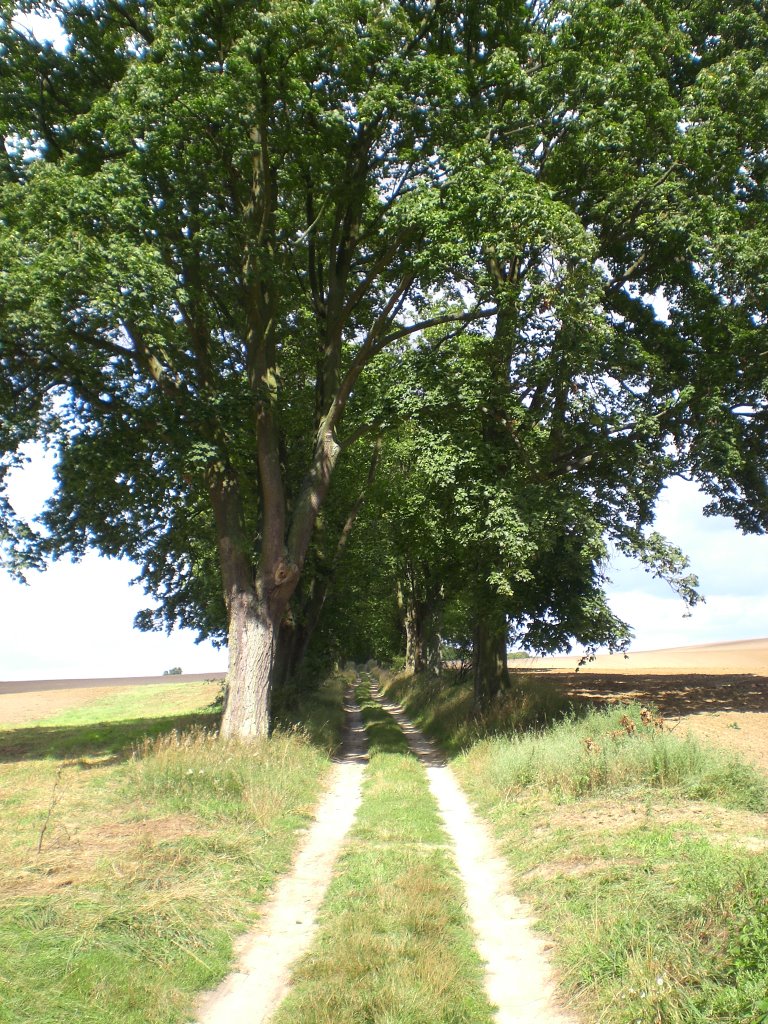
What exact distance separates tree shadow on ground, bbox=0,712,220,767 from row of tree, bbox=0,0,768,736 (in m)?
4.34

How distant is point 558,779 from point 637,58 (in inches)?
526

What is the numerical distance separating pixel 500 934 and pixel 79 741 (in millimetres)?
17210

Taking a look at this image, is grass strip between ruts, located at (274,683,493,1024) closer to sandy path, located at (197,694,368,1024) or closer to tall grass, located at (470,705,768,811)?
sandy path, located at (197,694,368,1024)

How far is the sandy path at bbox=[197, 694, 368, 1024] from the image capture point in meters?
5.24

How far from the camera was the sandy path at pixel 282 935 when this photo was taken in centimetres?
524

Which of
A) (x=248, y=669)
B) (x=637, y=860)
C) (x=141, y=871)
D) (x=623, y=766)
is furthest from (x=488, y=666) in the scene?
(x=141, y=871)

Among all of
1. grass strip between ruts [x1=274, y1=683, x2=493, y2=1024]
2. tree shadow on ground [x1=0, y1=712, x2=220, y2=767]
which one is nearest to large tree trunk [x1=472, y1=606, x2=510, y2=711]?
tree shadow on ground [x1=0, y1=712, x2=220, y2=767]

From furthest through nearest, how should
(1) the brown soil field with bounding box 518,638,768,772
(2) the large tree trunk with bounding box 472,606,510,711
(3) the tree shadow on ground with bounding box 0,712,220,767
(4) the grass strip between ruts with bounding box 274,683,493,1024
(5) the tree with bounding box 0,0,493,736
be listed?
1. (2) the large tree trunk with bounding box 472,606,510,711
2. (3) the tree shadow on ground with bounding box 0,712,220,767
3. (1) the brown soil field with bounding box 518,638,768,772
4. (5) the tree with bounding box 0,0,493,736
5. (4) the grass strip between ruts with bounding box 274,683,493,1024

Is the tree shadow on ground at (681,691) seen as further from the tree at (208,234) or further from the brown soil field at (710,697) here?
the tree at (208,234)

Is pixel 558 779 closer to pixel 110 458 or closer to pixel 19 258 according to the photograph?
pixel 110 458

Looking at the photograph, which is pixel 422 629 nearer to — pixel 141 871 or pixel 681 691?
pixel 681 691

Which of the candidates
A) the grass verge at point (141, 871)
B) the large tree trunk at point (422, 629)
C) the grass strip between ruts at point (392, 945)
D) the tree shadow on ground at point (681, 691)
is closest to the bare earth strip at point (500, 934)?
the grass strip between ruts at point (392, 945)

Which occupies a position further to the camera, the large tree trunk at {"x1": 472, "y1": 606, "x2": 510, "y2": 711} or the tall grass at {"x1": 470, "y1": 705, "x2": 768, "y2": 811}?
the large tree trunk at {"x1": 472, "y1": 606, "x2": 510, "y2": 711}

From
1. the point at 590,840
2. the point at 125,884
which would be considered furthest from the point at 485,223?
the point at 125,884
